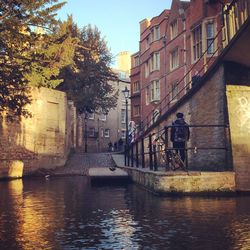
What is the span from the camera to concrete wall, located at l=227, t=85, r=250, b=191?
1105 cm

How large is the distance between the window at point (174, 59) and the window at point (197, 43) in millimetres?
3937

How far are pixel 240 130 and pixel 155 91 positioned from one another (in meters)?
23.3

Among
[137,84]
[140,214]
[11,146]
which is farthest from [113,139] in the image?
[140,214]

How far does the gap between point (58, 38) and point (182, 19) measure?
10.1 meters

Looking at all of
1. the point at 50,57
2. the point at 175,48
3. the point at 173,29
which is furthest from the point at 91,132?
the point at 50,57

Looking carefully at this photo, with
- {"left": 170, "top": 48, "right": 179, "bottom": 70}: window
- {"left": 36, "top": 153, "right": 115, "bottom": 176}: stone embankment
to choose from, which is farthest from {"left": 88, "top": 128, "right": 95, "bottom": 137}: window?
{"left": 170, "top": 48, "right": 179, "bottom": 70}: window

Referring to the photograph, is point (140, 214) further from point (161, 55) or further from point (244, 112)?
point (161, 55)

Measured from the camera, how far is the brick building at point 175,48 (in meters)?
24.3

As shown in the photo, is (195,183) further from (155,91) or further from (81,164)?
(155,91)

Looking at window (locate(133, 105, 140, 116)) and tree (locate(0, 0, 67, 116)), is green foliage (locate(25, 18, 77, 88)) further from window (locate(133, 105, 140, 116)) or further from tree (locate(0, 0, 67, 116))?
window (locate(133, 105, 140, 116))

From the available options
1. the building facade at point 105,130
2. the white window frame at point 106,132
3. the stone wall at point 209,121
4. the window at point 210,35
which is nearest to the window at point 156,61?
the window at point 210,35

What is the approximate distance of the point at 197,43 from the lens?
25812 millimetres

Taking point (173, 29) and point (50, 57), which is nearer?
point (50, 57)

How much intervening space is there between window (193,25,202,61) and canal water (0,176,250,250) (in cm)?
1714
